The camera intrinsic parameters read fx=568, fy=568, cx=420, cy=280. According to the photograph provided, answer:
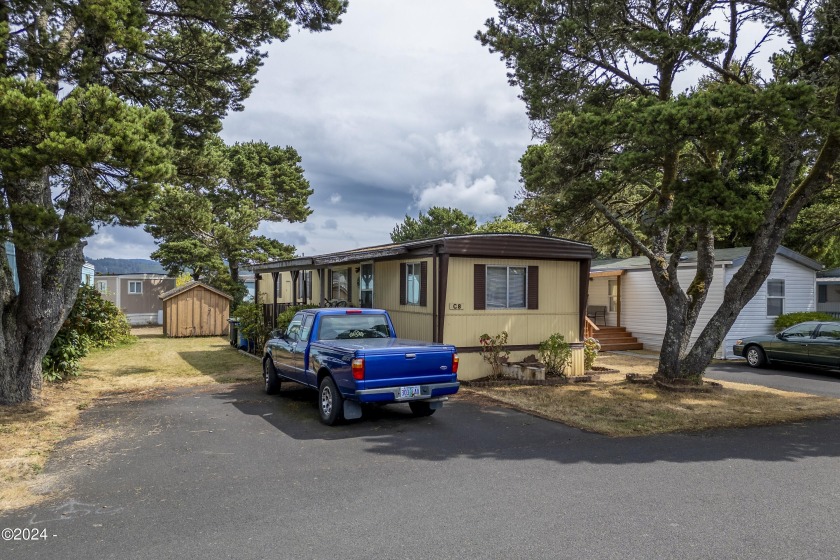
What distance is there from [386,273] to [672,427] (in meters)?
8.35

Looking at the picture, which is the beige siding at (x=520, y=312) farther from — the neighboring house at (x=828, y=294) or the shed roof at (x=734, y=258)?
the neighboring house at (x=828, y=294)

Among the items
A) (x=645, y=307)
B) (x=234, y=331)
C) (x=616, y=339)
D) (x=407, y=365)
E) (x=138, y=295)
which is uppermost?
(x=138, y=295)

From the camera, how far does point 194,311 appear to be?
25.5m

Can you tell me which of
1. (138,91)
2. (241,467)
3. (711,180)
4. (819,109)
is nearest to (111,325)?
(138,91)

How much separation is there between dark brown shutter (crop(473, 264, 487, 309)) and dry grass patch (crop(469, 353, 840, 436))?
1.95m

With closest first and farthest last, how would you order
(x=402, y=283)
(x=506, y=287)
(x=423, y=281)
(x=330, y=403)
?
(x=330, y=403) < (x=423, y=281) < (x=506, y=287) < (x=402, y=283)

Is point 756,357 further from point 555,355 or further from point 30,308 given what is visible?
point 30,308

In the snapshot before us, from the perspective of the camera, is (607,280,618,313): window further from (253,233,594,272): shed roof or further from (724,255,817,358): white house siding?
(253,233,594,272): shed roof

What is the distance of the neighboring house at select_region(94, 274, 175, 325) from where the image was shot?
34656 millimetres

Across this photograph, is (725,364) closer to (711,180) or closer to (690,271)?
(690,271)

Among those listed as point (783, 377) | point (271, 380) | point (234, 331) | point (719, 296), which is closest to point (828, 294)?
point (719, 296)

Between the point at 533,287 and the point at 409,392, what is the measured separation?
6.23m

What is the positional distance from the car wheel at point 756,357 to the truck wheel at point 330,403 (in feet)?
44.6

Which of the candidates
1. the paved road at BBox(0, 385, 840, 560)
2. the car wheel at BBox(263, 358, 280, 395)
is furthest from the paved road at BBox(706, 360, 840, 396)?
the car wheel at BBox(263, 358, 280, 395)
